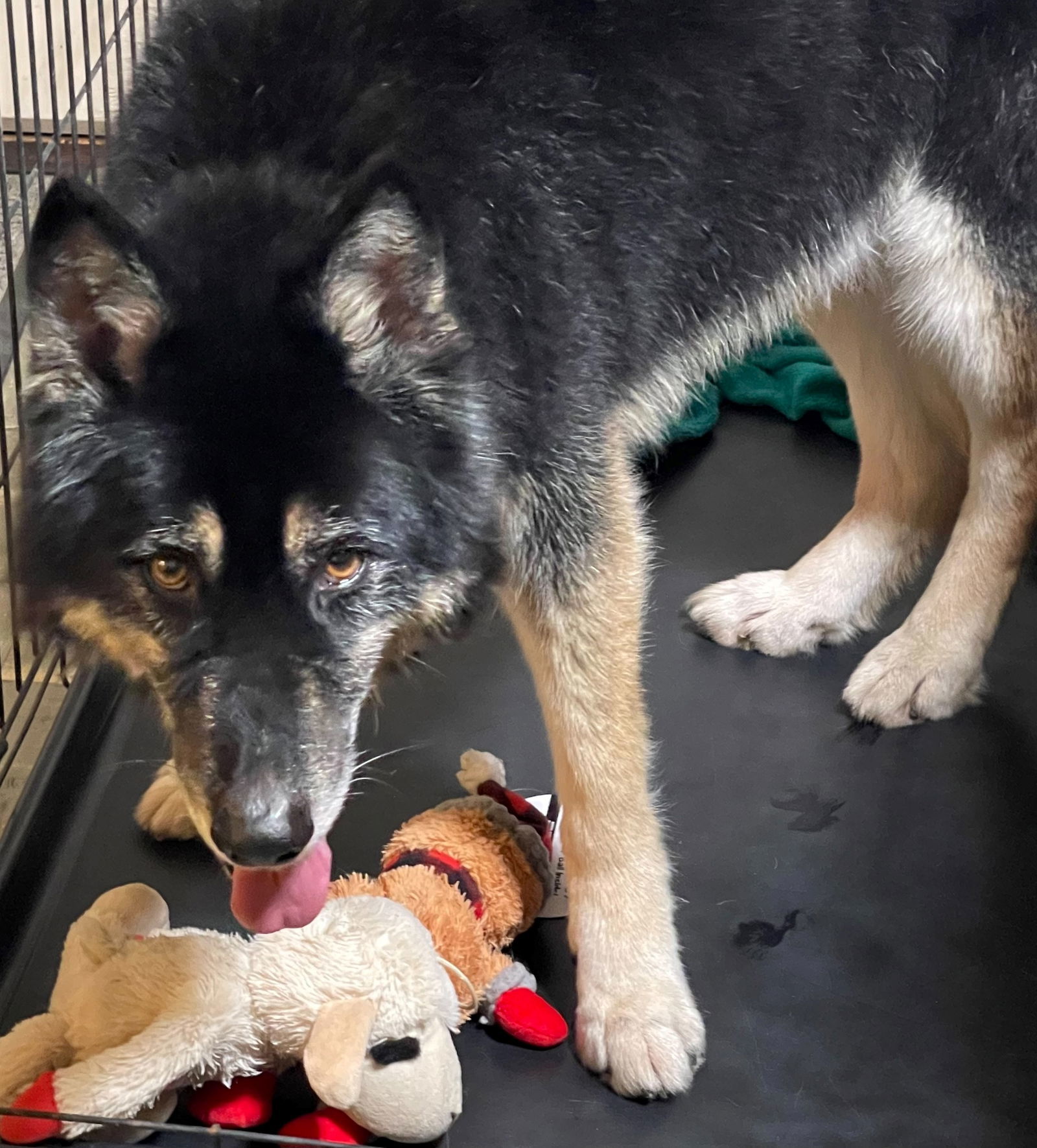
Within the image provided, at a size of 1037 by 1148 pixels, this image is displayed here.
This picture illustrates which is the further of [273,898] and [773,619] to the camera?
[773,619]

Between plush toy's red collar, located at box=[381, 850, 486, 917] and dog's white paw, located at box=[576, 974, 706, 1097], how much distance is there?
20cm

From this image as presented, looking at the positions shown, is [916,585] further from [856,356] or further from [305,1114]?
[305,1114]

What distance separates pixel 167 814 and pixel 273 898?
61 cm

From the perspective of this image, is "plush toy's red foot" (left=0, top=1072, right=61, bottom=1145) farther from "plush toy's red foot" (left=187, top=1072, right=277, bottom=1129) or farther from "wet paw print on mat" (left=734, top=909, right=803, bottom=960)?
"wet paw print on mat" (left=734, top=909, right=803, bottom=960)

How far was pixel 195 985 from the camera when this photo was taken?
1381mm

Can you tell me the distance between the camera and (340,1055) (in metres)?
1.35

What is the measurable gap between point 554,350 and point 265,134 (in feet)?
1.39

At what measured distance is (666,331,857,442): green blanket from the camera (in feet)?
10.00

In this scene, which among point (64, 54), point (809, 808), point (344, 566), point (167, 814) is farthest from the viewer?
point (64, 54)

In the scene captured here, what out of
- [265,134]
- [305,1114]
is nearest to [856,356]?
[265,134]

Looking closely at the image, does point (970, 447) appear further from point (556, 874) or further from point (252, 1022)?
point (252, 1022)

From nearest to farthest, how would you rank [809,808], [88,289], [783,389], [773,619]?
[88,289] → [809,808] → [773,619] → [783,389]

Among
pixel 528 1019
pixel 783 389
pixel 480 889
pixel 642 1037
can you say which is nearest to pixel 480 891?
pixel 480 889

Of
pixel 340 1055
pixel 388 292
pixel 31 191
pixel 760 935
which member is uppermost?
pixel 388 292
